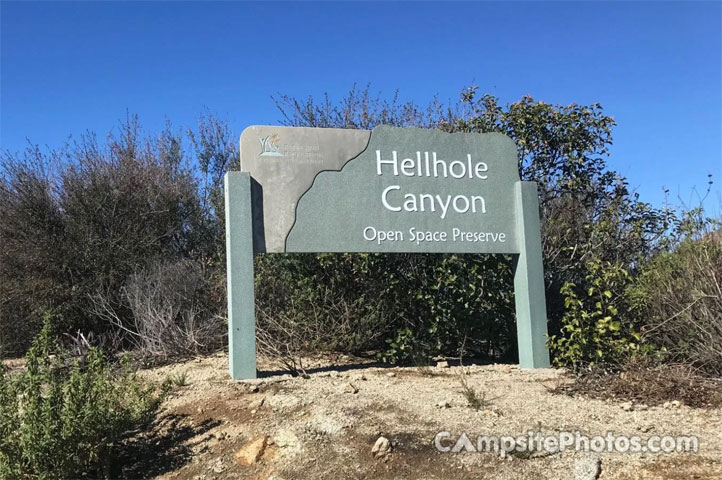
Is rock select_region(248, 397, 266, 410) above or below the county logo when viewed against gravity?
below

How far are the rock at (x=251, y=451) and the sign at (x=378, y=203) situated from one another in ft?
5.89

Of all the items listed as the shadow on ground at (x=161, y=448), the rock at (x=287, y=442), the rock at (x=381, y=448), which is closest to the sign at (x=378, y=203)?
the shadow on ground at (x=161, y=448)

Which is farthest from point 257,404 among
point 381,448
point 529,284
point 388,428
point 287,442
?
point 529,284

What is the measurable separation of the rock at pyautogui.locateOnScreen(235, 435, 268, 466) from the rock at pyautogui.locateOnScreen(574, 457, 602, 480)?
2.19 m

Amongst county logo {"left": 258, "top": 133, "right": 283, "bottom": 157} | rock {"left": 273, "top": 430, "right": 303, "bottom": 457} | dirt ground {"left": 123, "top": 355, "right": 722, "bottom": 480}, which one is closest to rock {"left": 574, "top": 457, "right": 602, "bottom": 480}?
dirt ground {"left": 123, "top": 355, "right": 722, "bottom": 480}

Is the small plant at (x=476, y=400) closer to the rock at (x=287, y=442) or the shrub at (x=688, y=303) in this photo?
the rock at (x=287, y=442)

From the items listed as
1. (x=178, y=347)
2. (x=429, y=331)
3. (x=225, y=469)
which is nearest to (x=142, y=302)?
(x=178, y=347)

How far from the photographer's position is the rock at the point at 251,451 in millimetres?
4215

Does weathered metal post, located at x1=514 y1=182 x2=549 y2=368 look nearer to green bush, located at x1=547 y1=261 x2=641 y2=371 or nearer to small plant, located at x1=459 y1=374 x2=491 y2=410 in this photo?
green bush, located at x1=547 y1=261 x2=641 y2=371

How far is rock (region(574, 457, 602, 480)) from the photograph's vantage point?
12.0 ft

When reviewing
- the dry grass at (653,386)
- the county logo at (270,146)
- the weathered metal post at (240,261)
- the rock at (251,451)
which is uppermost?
the county logo at (270,146)

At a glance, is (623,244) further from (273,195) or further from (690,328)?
(273,195)

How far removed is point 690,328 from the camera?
597 centimetres

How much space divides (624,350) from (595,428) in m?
2.18
